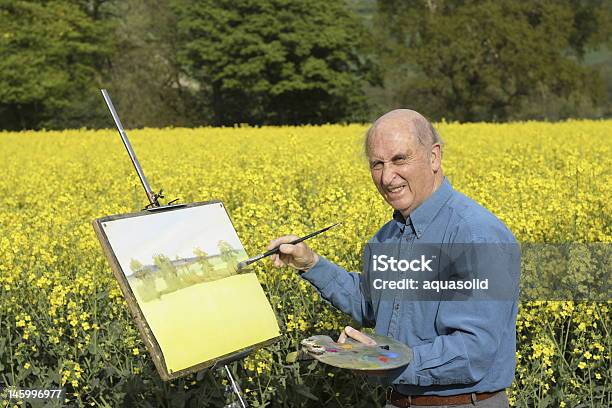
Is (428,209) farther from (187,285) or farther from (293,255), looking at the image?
(187,285)

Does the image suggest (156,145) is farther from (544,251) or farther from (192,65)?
(192,65)

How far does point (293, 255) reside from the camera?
3123 millimetres

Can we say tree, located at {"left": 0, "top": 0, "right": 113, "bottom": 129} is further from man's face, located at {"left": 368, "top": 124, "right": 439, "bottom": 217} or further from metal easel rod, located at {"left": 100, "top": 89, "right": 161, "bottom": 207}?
man's face, located at {"left": 368, "top": 124, "right": 439, "bottom": 217}

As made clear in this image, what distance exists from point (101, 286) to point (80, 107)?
4527 cm

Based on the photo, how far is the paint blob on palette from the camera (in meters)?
2.44

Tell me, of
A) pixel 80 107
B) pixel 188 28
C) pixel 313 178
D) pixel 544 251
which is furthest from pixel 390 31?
pixel 544 251

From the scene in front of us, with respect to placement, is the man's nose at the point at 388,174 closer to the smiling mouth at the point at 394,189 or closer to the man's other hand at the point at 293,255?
the smiling mouth at the point at 394,189

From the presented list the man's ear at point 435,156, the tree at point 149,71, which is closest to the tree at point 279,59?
the tree at point 149,71

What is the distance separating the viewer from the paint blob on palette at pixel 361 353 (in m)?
2.44

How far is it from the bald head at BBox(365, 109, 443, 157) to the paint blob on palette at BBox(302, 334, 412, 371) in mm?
621

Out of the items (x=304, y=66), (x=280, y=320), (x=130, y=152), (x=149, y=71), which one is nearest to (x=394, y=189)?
(x=130, y=152)

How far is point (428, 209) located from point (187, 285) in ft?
2.78

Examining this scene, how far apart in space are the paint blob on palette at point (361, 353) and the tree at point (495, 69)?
45936 mm

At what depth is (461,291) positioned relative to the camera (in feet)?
8.43
